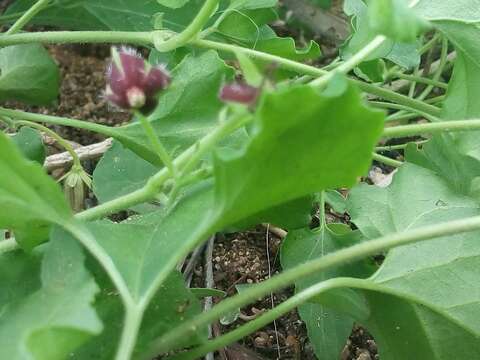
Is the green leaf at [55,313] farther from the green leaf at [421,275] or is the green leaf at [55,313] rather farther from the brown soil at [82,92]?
the brown soil at [82,92]

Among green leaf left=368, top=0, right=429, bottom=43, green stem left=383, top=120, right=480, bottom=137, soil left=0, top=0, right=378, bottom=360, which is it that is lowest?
soil left=0, top=0, right=378, bottom=360

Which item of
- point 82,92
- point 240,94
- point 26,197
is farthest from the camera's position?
point 82,92

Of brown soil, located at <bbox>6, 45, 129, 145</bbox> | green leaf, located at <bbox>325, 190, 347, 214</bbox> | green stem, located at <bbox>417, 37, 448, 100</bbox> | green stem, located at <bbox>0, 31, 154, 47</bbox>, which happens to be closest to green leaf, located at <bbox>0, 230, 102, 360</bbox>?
green stem, located at <bbox>0, 31, 154, 47</bbox>

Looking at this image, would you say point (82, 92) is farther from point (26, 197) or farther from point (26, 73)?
point (26, 197)

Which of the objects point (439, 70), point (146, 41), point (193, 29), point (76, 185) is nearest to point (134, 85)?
point (193, 29)

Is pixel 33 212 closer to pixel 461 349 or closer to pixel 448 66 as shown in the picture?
pixel 461 349

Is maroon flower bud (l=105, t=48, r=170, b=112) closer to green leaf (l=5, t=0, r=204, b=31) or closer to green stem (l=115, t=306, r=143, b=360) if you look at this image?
green stem (l=115, t=306, r=143, b=360)
